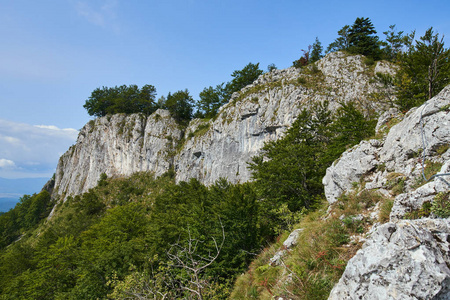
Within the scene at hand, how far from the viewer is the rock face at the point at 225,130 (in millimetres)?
28469

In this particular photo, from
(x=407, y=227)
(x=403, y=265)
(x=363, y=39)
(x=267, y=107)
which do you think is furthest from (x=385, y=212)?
(x=363, y=39)

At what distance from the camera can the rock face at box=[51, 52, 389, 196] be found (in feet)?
93.4

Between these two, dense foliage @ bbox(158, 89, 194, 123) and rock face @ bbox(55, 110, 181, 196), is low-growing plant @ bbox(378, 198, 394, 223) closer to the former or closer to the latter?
rock face @ bbox(55, 110, 181, 196)

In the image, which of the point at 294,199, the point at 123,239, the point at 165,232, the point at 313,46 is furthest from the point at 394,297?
the point at 313,46

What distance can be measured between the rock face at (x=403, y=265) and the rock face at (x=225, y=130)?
75.9 feet

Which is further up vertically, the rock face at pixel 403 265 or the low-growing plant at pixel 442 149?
the low-growing plant at pixel 442 149

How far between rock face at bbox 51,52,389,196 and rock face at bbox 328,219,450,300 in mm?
23130

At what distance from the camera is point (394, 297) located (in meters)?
2.85

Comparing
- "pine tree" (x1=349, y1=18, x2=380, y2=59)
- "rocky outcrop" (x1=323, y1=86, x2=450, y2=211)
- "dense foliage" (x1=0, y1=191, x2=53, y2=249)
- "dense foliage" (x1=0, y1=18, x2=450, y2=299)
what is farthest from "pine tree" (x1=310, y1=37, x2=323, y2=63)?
"dense foliage" (x1=0, y1=191, x2=53, y2=249)

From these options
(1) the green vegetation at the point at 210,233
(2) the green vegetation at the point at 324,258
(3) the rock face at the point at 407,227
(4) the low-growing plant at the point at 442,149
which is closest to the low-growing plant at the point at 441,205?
(3) the rock face at the point at 407,227

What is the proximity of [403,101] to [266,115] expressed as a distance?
16.8 metres

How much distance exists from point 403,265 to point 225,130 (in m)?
33.3

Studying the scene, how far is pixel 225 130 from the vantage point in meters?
35.8

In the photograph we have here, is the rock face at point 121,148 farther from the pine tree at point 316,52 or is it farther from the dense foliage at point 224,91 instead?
the pine tree at point 316,52
